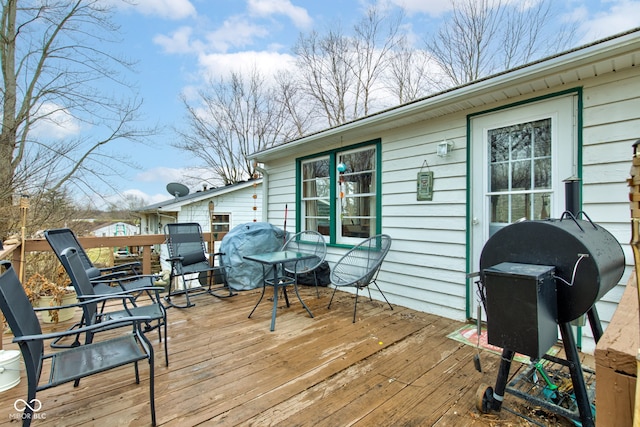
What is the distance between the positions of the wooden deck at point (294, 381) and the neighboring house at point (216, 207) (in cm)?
815

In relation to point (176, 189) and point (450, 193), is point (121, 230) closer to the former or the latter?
point (176, 189)

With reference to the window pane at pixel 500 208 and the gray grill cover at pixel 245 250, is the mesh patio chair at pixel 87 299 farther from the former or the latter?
the window pane at pixel 500 208

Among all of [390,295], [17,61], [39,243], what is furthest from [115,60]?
[390,295]

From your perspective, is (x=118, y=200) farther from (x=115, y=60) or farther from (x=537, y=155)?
(x=537, y=155)

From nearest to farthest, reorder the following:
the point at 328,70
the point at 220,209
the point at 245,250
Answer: the point at 245,250, the point at 220,209, the point at 328,70

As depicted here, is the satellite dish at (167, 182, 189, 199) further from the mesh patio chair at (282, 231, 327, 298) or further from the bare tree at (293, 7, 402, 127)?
the mesh patio chair at (282, 231, 327, 298)

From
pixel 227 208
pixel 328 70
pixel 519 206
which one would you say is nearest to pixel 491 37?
pixel 328 70

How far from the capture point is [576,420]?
162cm

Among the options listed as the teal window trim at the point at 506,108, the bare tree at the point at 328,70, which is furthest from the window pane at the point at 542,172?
the bare tree at the point at 328,70

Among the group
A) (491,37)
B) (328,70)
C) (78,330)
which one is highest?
(328,70)

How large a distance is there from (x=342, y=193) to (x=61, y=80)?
24.8 feet

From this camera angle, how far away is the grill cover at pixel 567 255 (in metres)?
1.44

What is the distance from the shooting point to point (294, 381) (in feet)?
7.30

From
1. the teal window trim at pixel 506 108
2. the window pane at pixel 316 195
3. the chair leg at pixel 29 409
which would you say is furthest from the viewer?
the window pane at pixel 316 195
